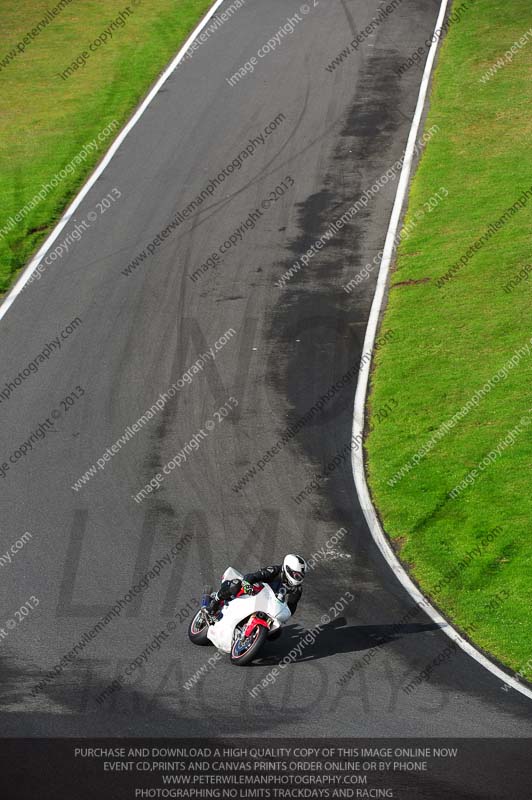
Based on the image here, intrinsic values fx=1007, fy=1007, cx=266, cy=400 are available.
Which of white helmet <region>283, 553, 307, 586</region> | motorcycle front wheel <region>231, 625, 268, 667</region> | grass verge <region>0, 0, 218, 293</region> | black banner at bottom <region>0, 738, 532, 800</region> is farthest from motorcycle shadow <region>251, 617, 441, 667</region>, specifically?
grass verge <region>0, 0, 218, 293</region>

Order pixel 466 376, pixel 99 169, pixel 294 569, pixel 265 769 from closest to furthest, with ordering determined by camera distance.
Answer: pixel 265 769 → pixel 294 569 → pixel 466 376 → pixel 99 169

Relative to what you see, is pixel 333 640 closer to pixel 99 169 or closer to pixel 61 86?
pixel 99 169

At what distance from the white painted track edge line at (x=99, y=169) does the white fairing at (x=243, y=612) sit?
12.3 meters

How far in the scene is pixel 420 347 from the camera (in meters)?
21.8

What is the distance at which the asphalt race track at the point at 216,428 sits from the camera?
44.7 feet

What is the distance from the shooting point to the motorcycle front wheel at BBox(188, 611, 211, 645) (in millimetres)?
14414

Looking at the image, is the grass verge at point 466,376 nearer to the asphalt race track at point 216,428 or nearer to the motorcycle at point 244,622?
the asphalt race track at point 216,428

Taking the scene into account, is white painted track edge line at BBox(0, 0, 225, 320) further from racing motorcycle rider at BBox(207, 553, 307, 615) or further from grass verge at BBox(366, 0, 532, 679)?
racing motorcycle rider at BBox(207, 553, 307, 615)

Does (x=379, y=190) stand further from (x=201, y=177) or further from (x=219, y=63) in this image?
(x=219, y=63)

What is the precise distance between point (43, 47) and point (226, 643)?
101 ft

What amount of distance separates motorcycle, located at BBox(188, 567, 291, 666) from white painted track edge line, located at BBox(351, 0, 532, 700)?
2.66 m

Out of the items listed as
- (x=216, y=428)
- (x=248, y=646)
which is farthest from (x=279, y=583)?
(x=216, y=428)

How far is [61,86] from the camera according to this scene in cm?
3569

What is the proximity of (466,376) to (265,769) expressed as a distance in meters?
10.6
